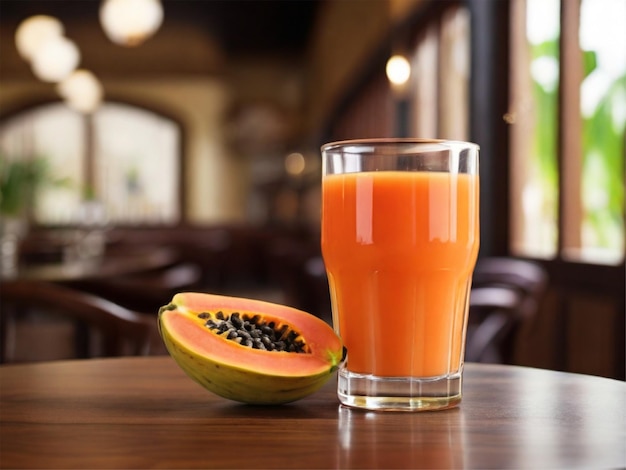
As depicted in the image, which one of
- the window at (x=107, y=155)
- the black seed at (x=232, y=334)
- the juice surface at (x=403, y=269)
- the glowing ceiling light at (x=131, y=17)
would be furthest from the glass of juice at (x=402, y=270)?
the window at (x=107, y=155)

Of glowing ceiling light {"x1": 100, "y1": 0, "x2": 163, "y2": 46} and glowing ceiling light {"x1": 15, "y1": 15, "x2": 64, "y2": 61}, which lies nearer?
glowing ceiling light {"x1": 100, "y1": 0, "x2": 163, "y2": 46}

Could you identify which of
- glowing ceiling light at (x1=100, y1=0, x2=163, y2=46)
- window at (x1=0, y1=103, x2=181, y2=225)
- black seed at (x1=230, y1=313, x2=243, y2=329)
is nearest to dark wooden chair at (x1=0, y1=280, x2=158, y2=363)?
black seed at (x1=230, y1=313, x2=243, y2=329)

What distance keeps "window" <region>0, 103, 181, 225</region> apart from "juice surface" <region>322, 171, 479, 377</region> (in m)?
12.3

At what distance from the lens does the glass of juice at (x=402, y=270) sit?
2.52 ft

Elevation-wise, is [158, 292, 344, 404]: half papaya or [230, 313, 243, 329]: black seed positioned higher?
[230, 313, 243, 329]: black seed

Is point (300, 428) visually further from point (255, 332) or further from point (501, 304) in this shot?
point (501, 304)

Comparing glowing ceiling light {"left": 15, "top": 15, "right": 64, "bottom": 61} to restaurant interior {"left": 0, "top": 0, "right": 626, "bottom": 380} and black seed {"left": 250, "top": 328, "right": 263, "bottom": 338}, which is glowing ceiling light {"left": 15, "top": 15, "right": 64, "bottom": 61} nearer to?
restaurant interior {"left": 0, "top": 0, "right": 626, "bottom": 380}

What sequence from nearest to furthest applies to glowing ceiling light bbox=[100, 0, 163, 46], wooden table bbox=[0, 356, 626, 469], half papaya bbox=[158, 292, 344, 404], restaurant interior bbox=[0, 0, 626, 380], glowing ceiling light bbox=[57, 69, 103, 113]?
wooden table bbox=[0, 356, 626, 469], half papaya bbox=[158, 292, 344, 404], restaurant interior bbox=[0, 0, 626, 380], glowing ceiling light bbox=[100, 0, 163, 46], glowing ceiling light bbox=[57, 69, 103, 113]

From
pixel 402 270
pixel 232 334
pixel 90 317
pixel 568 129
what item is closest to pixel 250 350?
pixel 232 334

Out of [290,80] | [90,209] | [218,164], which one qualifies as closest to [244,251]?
[218,164]

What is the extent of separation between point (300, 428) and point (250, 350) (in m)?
0.10

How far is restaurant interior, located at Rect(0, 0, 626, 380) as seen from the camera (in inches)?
111

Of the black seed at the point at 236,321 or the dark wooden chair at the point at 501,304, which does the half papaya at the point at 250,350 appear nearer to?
the black seed at the point at 236,321

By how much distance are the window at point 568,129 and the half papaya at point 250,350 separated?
2.05 metres
